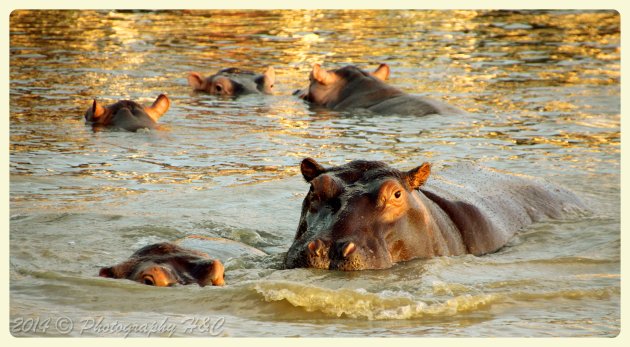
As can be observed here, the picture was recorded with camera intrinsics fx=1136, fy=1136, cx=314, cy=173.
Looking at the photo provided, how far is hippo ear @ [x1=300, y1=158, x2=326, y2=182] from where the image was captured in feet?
25.2

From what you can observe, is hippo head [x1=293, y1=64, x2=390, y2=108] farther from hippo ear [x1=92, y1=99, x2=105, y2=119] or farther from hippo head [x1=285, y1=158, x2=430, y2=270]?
hippo head [x1=285, y1=158, x2=430, y2=270]

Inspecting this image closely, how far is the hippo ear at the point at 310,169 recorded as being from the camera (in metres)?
7.67

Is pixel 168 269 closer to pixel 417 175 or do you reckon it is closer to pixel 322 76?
pixel 417 175

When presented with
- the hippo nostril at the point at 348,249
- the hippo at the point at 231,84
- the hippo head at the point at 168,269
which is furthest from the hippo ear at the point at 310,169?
the hippo at the point at 231,84

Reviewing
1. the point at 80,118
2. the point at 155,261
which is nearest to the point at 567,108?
the point at 80,118

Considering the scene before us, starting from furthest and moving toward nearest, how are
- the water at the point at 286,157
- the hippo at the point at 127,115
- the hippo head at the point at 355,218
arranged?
1. the hippo at the point at 127,115
2. the hippo head at the point at 355,218
3. the water at the point at 286,157

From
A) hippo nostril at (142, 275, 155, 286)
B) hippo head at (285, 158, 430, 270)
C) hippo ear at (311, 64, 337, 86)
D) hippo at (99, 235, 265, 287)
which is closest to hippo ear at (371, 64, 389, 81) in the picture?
hippo ear at (311, 64, 337, 86)

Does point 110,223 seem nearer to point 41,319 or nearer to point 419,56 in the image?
point 41,319

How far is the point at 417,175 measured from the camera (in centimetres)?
778

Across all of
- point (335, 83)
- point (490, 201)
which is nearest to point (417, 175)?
point (490, 201)

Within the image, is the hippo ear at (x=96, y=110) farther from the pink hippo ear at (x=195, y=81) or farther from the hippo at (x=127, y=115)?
the pink hippo ear at (x=195, y=81)

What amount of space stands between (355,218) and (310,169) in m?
0.68

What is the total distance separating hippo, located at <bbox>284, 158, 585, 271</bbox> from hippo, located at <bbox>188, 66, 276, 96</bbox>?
961 cm

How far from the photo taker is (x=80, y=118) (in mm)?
15039
